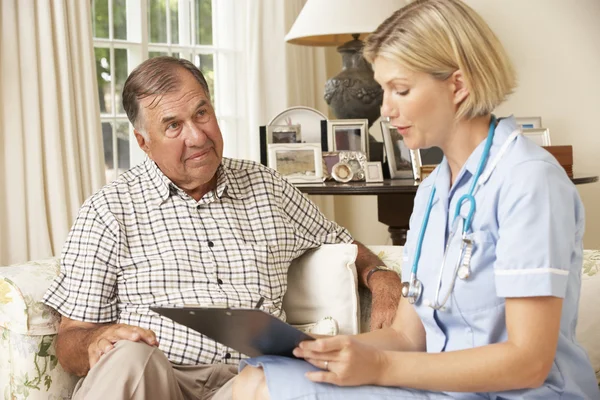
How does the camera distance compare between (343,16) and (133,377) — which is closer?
(133,377)

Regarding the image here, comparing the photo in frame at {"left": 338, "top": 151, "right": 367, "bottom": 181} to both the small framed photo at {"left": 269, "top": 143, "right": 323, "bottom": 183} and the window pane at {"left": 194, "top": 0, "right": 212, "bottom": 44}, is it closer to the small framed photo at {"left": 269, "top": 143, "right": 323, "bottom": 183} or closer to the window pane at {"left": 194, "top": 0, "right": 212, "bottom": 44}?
the small framed photo at {"left": 269, "top": 143, "right": 323, "bottom": 183}

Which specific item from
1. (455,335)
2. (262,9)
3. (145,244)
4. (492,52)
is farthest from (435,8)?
(262,9)

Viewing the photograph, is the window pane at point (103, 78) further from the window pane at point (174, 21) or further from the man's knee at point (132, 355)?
the man's knee at point (132, 355)

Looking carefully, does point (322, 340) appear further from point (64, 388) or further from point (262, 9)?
point (262, 9)

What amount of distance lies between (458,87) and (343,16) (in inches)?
70.6

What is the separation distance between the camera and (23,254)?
9.84 ft

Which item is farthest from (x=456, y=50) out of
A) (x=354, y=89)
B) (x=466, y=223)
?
(x=354, y=89)

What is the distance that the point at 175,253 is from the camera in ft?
6.53

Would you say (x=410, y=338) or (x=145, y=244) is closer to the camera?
(x=410, y=338)

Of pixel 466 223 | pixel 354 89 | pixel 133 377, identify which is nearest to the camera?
pixel 466 223

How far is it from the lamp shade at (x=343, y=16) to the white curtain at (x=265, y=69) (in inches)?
30.6

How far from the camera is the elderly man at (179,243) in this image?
74.6 inches

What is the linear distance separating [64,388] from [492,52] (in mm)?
1246

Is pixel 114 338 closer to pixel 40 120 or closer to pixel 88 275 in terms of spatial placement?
pixel 88 275
